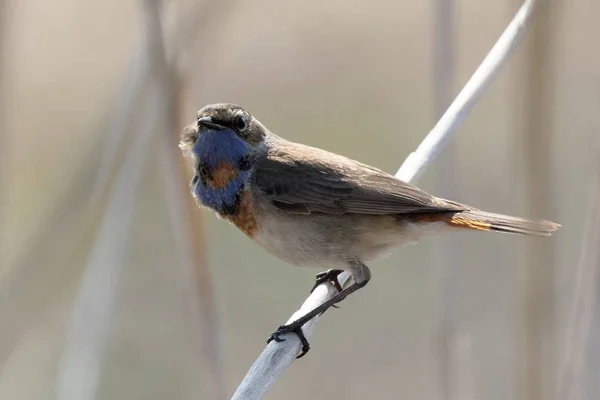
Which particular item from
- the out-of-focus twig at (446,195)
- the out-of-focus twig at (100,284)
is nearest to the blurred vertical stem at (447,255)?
the out-of-focus twig at (446,195)

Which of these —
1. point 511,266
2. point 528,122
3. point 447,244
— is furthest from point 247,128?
point 511,266

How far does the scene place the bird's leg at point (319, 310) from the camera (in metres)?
3.22

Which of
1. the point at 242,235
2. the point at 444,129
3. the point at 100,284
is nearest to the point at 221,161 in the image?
the point at 100,284

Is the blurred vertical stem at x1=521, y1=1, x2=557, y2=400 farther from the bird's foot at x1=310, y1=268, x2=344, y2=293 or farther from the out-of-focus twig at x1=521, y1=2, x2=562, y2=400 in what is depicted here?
the bird's foot at x1=310, y1=268, x2=344, y2=293

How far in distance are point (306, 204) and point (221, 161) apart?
1.16ft

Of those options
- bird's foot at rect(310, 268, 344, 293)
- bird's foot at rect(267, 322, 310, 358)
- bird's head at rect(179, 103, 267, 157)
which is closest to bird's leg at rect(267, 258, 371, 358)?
bird's foot at rect(267, 322, 310, 358)

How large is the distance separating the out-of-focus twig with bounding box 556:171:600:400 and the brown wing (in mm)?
595

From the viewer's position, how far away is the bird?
3490mm

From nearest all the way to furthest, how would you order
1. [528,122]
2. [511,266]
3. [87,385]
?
[528,122], [87,385], [511,266]

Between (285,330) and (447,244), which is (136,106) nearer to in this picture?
(285,330)

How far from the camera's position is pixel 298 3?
9125 millimetres

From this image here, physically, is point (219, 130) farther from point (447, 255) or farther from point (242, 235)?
point (242, 235)

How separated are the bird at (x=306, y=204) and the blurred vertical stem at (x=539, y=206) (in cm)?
85

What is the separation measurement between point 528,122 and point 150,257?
4558 millimetres
